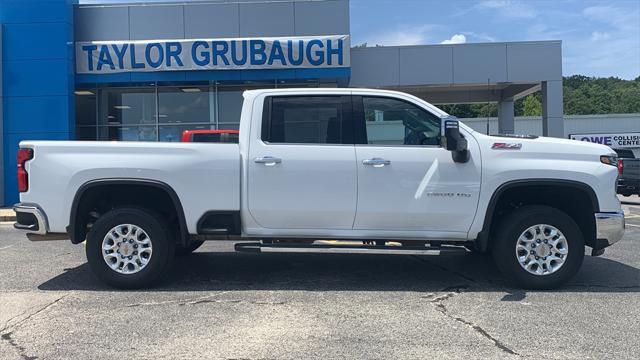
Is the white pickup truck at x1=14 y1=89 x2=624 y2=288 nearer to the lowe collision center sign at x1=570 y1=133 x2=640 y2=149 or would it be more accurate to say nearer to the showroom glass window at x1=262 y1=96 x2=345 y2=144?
the showroom glass window at x1=262 y1=96 x2=345 y2=144

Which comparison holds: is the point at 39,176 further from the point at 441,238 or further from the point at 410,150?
the point at 441,238

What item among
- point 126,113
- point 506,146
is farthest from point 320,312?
point 126,113

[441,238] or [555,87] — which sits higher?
[555,87]

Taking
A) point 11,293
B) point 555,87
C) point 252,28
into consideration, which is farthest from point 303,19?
point 11,293

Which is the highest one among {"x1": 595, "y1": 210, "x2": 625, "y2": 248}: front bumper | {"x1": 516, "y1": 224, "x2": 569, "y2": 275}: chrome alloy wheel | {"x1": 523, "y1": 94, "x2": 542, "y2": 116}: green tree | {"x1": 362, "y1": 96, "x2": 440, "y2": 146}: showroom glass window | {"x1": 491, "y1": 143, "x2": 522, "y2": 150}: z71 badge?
{"x1": 523, "y1": 94, "x2": 542, "y2": 116}: green tree

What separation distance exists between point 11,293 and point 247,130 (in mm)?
3059

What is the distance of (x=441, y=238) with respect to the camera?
19.9 feet

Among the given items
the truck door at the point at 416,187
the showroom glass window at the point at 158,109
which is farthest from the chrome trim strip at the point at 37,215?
the showroom glass window at the point at 158,109

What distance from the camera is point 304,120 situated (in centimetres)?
620

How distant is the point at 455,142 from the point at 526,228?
47.1 inches

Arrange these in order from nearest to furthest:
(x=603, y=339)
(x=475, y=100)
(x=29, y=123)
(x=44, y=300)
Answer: (x=603, y=339) < (x=44, y=300) < (x=29, y=123) < (x=475, y=100)

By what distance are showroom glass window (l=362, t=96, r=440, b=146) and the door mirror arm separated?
0.24m

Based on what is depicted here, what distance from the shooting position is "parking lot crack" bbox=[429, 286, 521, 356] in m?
4.43

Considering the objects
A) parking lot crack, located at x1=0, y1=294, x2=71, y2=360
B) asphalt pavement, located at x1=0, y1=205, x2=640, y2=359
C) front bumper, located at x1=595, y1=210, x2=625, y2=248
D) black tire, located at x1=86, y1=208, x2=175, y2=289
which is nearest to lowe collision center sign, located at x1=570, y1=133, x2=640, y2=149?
asphalt pavement, located at x1=0, y1=205, x2=640, y2=359
